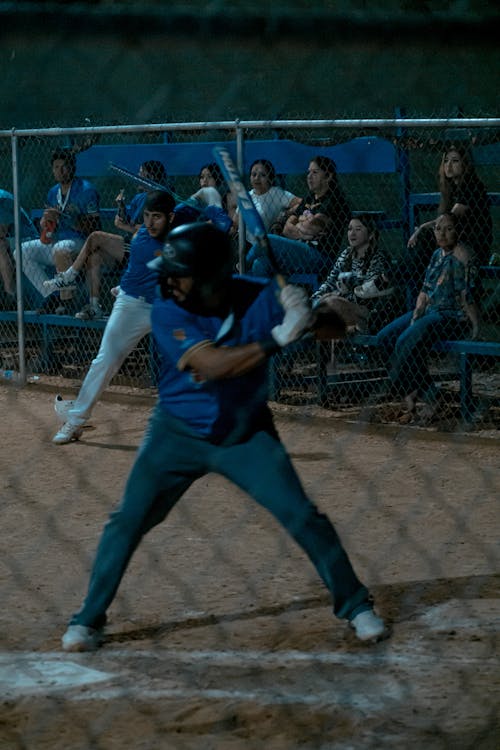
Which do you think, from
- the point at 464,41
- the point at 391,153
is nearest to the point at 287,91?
the point at 391,153

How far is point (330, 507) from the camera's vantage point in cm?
646

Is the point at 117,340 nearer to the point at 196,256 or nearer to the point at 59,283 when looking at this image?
the point at 59,283

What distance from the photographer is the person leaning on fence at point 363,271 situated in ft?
27.0

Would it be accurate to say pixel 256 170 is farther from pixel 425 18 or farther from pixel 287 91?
pixel 425 18

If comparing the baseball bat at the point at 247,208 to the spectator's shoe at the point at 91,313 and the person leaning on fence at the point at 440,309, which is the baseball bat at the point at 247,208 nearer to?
the person leaning on fence at the point at 440,309

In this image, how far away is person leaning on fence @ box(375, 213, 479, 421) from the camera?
7.92m

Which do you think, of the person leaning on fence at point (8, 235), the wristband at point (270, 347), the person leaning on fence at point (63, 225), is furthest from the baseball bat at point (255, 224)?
the person leaning on fence at point (8, 235)

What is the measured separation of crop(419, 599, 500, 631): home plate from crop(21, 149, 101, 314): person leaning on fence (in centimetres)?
541

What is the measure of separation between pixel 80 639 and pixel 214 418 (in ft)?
3.02

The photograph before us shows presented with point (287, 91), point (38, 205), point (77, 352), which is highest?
point (287, 91)

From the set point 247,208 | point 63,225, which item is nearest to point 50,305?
point 63,225

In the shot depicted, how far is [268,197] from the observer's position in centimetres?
869

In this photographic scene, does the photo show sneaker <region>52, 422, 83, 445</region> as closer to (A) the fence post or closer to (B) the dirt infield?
(B) the dirt infield

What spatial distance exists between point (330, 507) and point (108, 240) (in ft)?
11.9
